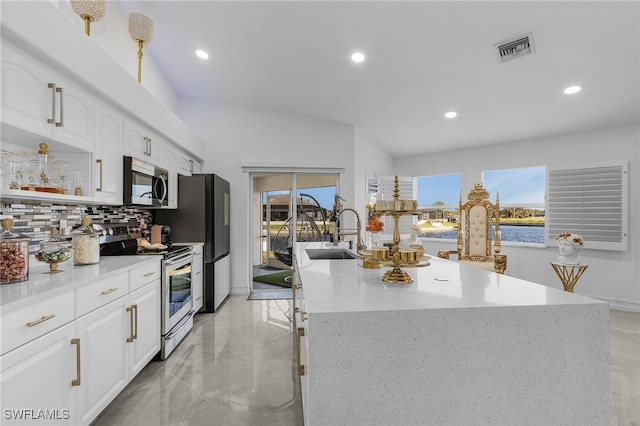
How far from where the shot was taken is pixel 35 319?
4.07ft

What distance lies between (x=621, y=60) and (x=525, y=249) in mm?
2704

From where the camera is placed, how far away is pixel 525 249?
4.44 metres

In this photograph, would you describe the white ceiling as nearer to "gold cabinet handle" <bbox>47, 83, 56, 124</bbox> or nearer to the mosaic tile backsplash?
"gold cabinet handle" <bbox>47, 83, 56, 124</bbox>

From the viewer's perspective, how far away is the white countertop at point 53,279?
1.20 metres

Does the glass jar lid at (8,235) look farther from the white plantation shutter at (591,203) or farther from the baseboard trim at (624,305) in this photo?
the baseboard trim at (624,305)

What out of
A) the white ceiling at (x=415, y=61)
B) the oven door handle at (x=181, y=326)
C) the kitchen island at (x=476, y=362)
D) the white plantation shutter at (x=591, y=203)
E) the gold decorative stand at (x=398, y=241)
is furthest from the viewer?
the white plantation shutter at (x=591, y=203)

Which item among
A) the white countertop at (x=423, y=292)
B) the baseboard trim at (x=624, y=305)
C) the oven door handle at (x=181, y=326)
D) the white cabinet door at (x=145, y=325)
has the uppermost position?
the white countertop at (x=423, y=292)

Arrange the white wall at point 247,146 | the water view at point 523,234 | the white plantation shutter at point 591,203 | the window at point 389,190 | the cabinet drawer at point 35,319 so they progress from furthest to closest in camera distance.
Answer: the window at point 389,190
the white wall at point 247,146
the water view at point 523,234
the white plantation shutter at point 591,203
the cabinet drawer at point 35,319

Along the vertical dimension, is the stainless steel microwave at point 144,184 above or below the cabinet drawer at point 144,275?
above

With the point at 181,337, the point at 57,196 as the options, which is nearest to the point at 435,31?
the point at 57,196

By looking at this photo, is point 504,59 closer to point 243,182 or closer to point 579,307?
point 579,307

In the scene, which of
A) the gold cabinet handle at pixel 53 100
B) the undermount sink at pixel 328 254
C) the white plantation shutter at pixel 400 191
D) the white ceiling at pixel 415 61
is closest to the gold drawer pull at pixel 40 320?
the gold cabinet handle at pixel 53 100

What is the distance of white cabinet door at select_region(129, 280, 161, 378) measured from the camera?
2029 mm

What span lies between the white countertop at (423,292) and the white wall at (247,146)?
125 inches
